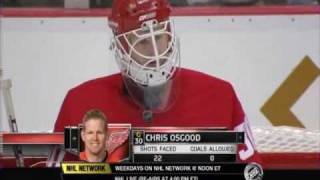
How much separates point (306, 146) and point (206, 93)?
0.47 meters

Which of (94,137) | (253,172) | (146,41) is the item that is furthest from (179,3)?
(253,172)

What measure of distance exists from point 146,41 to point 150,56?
0.21 ft

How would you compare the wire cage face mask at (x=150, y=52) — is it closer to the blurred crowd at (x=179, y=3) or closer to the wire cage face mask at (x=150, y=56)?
the wire cage face mask at (x=150, y=56)

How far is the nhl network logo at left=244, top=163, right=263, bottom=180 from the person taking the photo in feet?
13.9

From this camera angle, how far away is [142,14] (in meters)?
4.20

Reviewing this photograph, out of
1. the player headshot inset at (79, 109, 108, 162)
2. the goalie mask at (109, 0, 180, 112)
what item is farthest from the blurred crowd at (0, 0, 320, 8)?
the player headshot inset at (79, 109, 108, 162)

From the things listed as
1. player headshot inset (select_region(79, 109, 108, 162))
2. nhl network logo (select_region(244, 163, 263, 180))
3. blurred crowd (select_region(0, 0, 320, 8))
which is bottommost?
nhl network logo (select_region(244, 163, 263, 180))

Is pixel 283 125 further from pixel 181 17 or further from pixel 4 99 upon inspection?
pixel 4 99

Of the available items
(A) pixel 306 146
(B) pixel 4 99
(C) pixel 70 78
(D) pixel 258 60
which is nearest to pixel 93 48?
(C) pixel 70 78

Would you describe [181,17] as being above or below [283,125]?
above

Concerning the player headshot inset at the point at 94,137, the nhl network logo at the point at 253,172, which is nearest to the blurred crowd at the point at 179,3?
the player headshot inset at the point at 94,137

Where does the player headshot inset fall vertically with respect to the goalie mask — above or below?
below

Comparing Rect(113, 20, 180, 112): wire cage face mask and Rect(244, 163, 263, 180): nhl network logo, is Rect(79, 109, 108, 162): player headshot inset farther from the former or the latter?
Rect(244, 163, 263, 180): nhl network logo

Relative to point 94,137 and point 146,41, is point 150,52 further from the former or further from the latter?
point 94,137
